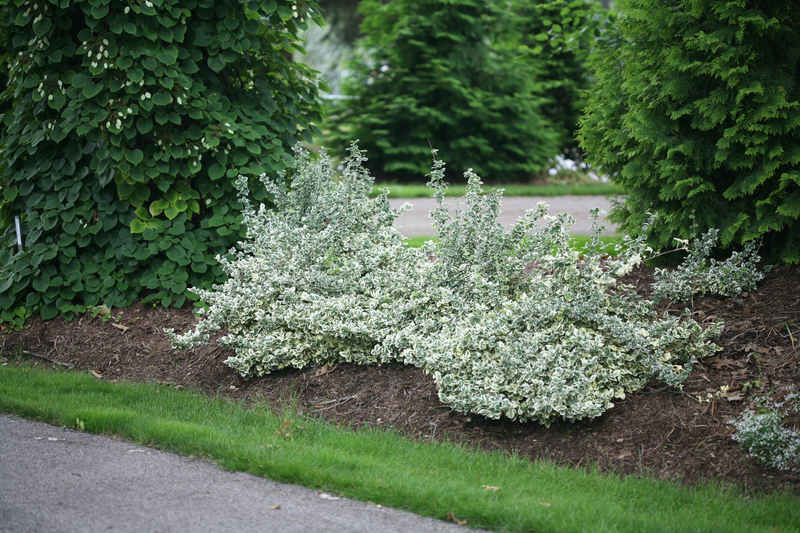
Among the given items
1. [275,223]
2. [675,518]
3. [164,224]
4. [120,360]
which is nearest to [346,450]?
[675,518]

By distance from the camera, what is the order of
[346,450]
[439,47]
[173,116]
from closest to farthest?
[346,450], [173,116], [439,47]

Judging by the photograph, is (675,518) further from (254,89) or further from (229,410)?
(254,89)

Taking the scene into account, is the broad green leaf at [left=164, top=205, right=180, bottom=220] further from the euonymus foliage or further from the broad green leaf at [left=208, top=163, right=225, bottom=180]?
the broad green leaf at [left=208, top=163, right=225, bottom=180]

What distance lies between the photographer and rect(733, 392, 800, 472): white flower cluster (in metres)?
3.16

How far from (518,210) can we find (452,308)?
6.63 meters

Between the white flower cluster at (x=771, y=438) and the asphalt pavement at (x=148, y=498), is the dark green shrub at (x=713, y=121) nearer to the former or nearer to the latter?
the white flower cluster at (x=771, y=438)

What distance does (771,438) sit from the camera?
10.4ft

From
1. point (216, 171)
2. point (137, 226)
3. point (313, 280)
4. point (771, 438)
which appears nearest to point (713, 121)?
point (771, 438)

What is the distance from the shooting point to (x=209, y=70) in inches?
230

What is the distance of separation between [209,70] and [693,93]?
3.90 m

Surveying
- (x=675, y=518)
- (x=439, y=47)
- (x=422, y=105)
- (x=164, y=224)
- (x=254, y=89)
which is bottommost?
(x=675, y=518)

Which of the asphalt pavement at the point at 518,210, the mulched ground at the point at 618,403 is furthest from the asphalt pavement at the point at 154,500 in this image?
the asphalt pavement at the point at 518,210

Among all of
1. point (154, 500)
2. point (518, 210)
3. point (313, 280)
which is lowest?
point (154, 500)

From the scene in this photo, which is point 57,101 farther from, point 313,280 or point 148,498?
point 148,498
